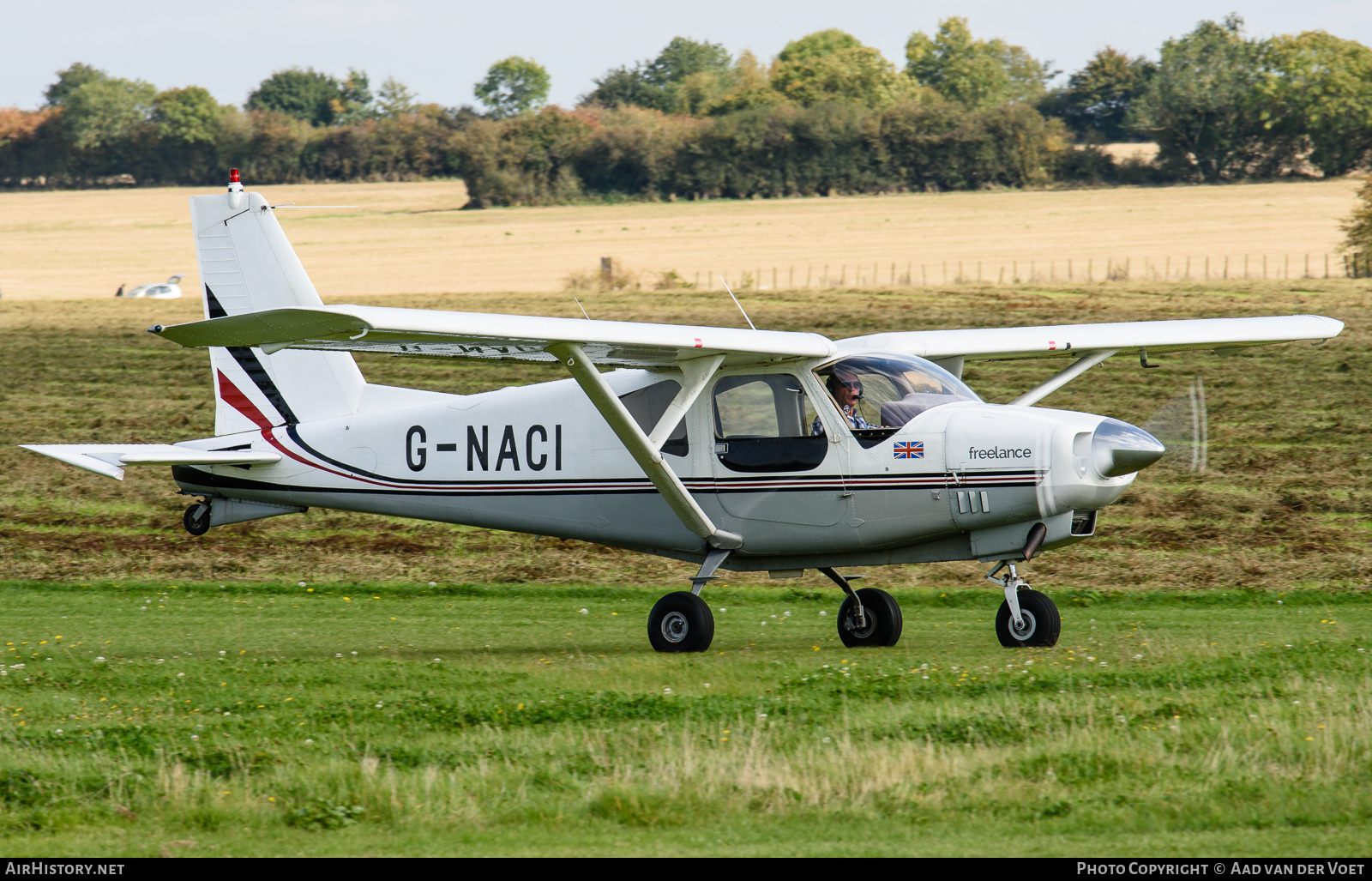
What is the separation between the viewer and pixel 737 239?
213 feet

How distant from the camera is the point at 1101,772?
784 cm

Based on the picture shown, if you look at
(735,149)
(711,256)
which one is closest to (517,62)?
(735,149)

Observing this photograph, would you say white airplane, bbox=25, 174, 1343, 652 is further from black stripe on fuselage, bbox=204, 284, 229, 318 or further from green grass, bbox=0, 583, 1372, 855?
green grass, bbox=0, 583, 1372, 855

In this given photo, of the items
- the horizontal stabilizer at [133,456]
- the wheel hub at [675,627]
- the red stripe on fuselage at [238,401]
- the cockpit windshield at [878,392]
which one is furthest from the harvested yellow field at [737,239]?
the wheel hub at [675,627]

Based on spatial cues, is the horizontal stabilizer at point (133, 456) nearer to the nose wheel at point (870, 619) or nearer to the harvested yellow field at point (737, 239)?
the nose wheel at point (870, 619)

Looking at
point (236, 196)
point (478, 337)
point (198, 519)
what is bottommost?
point (198, 519)

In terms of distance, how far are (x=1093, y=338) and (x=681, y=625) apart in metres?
4.95

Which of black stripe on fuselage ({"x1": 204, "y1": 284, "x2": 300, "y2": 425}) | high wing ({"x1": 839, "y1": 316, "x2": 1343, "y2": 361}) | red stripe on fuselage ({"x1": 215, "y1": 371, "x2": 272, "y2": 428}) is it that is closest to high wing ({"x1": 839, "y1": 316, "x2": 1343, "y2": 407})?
high wing ({"x1": 839, "y1": 316, "x2": 1343, "y2": 361})

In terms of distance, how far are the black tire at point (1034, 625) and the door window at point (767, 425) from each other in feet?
6.74

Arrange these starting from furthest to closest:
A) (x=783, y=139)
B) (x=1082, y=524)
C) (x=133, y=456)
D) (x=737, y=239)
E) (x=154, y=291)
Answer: (x=783, y=139) → (x=737, y=239) → (x=154, y=291) → (x=133, y=456) → (x=1082, y=524)

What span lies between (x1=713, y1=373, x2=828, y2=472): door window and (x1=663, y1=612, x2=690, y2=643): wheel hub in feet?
4.52

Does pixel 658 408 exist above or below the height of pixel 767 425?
above

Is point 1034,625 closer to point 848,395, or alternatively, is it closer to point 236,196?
point 848,395

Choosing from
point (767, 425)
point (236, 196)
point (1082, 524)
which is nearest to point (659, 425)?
point (767, 425)
